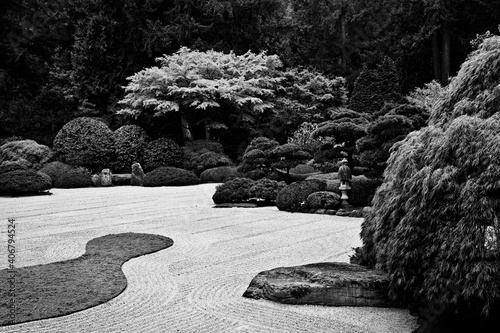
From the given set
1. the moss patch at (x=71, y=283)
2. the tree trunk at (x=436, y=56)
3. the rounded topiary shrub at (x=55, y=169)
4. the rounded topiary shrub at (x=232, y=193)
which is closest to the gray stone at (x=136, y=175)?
the rounded topiary shrub at (x=55, y=169)

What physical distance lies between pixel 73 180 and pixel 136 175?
2144 millimetres

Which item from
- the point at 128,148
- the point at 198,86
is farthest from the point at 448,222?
the point at 198,86

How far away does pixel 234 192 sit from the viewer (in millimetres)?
11695

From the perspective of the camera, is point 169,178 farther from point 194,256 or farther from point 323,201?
point 194,256

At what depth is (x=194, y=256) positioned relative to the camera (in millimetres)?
6191

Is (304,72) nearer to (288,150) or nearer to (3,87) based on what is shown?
(288,150)

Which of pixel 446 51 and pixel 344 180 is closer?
pixel 344 180

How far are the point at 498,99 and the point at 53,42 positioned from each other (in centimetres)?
2656

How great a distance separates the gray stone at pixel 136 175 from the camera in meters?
17.3

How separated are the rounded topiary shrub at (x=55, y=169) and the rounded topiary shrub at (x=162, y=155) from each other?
9.43 ft

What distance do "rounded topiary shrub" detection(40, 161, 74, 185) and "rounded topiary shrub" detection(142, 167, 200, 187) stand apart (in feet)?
10.9

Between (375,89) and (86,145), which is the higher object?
(375,89)

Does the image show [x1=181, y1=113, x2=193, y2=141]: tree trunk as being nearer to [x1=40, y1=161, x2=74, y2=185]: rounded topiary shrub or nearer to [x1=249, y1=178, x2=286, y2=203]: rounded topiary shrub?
[x1=40, y1=161, x2=74, y2=185]: rounded topiary shrub

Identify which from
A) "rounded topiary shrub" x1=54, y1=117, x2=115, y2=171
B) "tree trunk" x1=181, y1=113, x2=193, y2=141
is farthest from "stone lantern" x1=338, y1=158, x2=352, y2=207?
"tree trunk" x1=181, y1=113, x2=193, y2=141
